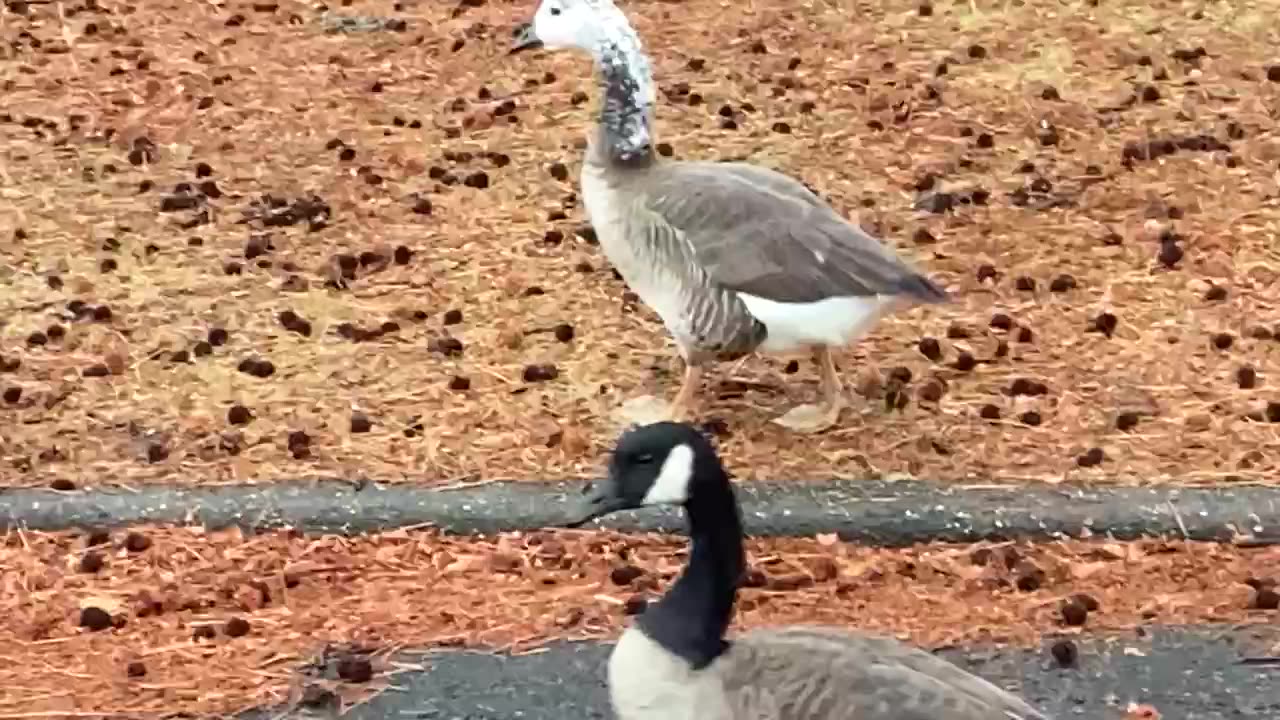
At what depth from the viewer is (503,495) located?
5793 mm

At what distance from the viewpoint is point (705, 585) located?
421cm

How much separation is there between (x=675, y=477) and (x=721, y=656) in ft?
1.29

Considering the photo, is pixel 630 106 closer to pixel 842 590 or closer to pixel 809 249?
pixel 809 249

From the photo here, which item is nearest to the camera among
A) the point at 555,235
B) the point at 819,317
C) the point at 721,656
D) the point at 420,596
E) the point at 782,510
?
the point at 721,656

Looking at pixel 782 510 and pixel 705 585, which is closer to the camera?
pixel 705 585

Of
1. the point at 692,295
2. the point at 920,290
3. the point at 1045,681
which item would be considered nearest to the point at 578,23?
the point at 692,295

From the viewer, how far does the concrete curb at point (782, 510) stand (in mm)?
5512

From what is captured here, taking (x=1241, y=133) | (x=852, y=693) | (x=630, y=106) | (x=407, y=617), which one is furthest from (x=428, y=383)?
(x=1241, y=133)

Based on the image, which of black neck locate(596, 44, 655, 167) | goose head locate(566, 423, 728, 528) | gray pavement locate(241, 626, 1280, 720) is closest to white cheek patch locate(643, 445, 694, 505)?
goose head locate(566, 423, 728, 528)

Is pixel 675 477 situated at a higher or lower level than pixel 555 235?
higher

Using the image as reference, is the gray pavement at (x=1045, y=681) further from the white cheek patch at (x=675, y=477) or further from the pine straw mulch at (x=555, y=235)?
the pine straw mulch at (x=555, y=235)

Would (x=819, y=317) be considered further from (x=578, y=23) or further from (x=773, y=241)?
(x=578, y=23)

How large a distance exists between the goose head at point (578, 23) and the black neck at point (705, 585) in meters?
2.81

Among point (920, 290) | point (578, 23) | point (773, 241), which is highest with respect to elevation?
point (578, 23)
